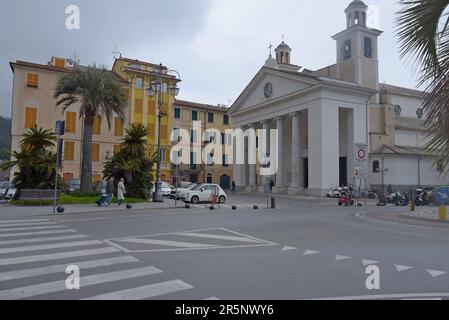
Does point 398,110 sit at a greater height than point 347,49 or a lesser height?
lesser

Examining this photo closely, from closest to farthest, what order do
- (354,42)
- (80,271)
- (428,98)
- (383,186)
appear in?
(428,98) → (80,271) → (383,186) → (354,42)

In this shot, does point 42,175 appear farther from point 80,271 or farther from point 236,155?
point 236,155

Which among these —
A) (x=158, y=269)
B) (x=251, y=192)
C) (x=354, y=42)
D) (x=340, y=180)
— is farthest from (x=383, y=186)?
(x=158, y=269)

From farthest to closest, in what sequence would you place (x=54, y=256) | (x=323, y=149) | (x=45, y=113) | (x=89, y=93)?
(x=45, y=113) → (x=323, y=149) → (x=89, y=93) → (x=54, y=256)

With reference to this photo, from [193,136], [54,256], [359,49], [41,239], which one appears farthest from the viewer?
[193,136]

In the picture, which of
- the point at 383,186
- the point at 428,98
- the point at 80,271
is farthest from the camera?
the point at 383,186

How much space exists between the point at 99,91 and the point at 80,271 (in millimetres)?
21511

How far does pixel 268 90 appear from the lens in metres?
46.4

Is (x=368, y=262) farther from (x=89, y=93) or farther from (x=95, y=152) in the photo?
(x=95, y=152)

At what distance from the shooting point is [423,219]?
16.9 meters

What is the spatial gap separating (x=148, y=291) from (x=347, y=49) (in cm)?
4829

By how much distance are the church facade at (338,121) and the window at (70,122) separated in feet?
68.0

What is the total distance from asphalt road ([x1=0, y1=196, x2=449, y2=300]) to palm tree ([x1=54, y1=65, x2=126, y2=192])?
13650mm

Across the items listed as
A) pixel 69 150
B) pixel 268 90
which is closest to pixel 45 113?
pixel 69 150
